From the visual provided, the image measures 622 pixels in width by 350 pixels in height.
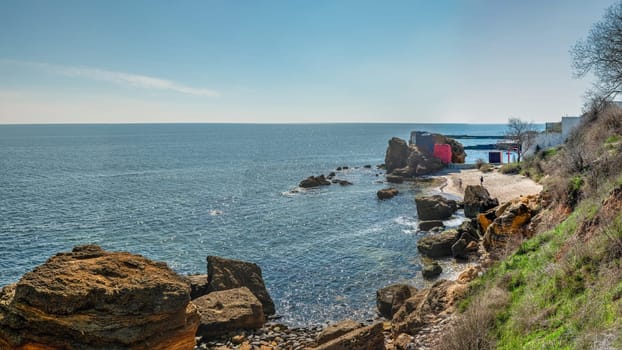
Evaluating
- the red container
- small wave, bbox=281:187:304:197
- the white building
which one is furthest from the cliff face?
the red container

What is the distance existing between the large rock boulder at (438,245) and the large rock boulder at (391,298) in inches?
337

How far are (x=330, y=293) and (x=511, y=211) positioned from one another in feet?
38.5

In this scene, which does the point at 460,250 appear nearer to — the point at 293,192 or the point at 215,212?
the point at 215,212

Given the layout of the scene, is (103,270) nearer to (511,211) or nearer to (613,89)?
(511,211)

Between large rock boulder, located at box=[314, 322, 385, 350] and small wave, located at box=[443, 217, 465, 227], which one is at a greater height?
large rock boulder, located at box=[314, 322, 385, 350]

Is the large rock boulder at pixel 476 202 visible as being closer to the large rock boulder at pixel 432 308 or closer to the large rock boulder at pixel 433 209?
the large rock boulder at pixel 433 209

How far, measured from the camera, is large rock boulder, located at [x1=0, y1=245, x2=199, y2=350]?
10391 millimetres

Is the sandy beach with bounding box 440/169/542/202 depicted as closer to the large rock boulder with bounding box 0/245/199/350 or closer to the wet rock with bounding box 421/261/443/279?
the wet rock with bounding box 421/261/443/279

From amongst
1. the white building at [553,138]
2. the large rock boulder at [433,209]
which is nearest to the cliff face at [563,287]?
the large rock boulder at [433,209]

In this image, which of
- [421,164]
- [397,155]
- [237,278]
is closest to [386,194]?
[421,164]

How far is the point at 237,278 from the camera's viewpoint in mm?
24500

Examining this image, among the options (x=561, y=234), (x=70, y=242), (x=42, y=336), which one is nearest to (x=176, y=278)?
(x=42, y=336)

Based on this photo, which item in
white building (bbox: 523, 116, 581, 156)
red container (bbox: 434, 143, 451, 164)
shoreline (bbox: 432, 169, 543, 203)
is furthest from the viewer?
red container (bbox: 434, 143, 451, 164)

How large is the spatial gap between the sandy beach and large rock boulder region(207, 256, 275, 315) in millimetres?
30526
